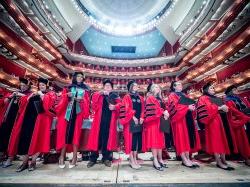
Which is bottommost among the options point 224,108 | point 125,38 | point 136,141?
point 136,141

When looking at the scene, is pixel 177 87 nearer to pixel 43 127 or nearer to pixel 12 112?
pixel 43 127

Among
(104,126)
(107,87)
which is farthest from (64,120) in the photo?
(107,87)

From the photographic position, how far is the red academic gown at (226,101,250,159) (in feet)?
11.5

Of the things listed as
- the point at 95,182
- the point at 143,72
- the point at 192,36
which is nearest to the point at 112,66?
the point at 143,72

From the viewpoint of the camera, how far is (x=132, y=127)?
3.31m

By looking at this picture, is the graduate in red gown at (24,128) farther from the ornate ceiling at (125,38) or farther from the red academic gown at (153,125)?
the ornate ceiling at (125,38)

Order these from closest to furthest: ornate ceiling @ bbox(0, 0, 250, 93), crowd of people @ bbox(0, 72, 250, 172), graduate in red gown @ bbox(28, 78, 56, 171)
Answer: graduate in red gown @ bbox(28, 78, 56, 171), crowd of people @ bbox(0, 72, 250, 172), ornate ceiling @ bbox(0, 0, 250, 93)

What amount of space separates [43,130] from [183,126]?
292cm

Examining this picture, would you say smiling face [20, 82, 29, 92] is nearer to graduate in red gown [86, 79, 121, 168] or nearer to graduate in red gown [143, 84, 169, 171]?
graduate in red gown [86, 79, 121, 168]

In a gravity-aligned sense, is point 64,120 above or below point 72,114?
below

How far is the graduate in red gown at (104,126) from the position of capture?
3369 mm

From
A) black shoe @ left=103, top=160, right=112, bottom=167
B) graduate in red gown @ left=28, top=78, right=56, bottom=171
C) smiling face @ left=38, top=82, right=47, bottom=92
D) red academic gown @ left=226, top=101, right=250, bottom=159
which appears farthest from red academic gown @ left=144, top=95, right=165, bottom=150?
smiling face @ left=38, top=82, right=47, bottom=92

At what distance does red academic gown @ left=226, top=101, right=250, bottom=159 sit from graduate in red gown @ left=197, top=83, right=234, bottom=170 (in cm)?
21

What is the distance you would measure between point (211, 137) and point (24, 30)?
52.4 ft
